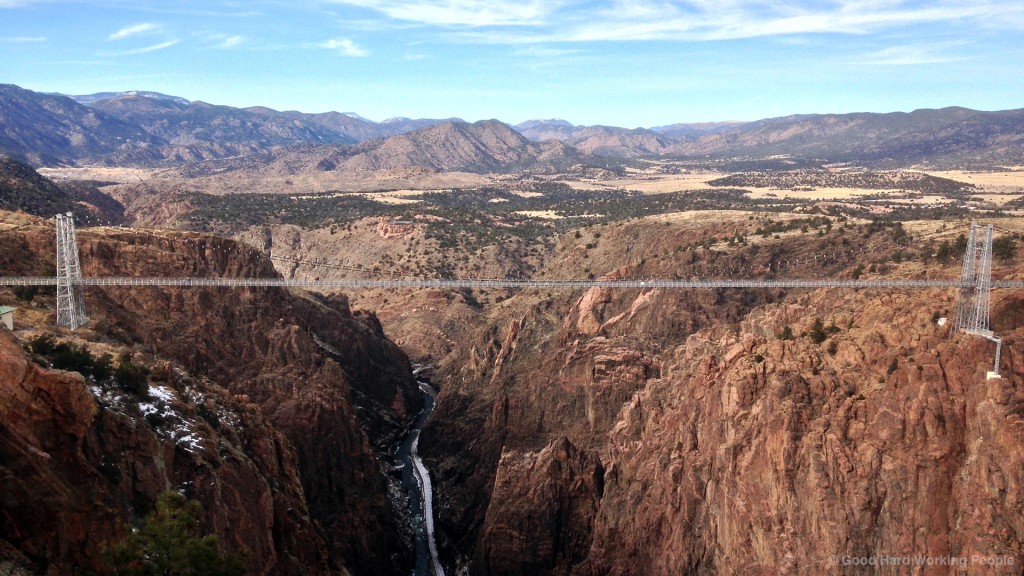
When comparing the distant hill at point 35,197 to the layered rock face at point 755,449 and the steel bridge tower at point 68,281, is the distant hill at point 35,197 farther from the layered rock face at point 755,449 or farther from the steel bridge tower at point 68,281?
the layered rock face at point 755,449

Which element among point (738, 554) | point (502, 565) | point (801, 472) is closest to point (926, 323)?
point (801, 472)

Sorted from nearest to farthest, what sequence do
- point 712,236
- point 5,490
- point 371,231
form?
point 5,490 < point 712,236 < point 371,231

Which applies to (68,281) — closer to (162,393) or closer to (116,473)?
(162,393)

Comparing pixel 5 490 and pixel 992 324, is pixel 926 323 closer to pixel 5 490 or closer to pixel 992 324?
pixel 992 324

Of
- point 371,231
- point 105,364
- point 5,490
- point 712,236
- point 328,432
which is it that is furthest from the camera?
point 371,231

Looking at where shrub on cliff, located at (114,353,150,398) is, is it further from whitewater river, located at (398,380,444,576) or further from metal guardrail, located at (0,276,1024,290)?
whitewater river, located at (398,380,444,576)

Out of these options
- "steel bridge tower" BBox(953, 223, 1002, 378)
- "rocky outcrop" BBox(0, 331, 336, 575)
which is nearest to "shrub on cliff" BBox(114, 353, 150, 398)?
"rocky outcrop" BBox(0, 331, 336, 575)
